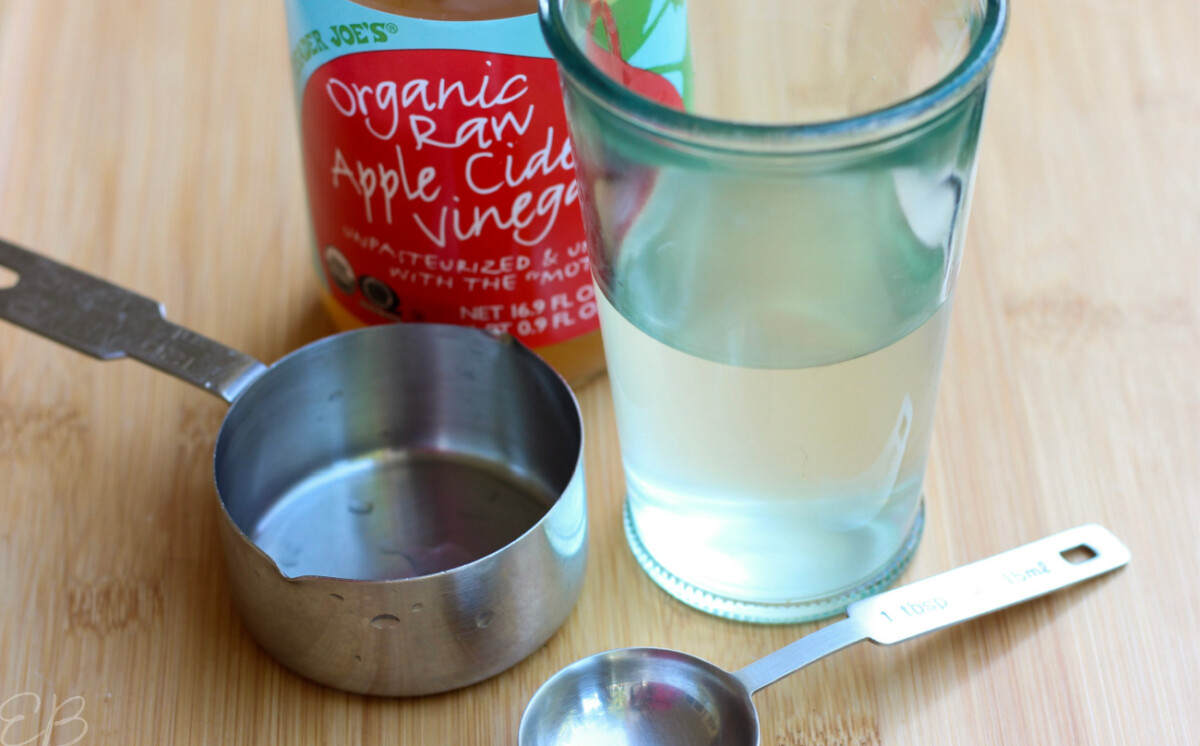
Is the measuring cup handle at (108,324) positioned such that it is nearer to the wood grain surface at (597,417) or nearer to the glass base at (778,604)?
the wood grain surface at (597,417)

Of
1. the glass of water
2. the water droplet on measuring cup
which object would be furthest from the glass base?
the water droplet on measuring cup

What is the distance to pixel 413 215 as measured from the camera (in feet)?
1.61

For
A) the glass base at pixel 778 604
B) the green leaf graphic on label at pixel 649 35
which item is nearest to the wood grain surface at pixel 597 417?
the glass base at pixel 778 604

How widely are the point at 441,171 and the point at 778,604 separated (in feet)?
0.63

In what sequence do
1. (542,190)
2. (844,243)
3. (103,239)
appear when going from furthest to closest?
Result: 1. (103,239)
2. (542,190)
3. (844,243)

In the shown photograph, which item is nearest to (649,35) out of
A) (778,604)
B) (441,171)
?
(441,171)

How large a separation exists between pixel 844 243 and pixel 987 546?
173 mm

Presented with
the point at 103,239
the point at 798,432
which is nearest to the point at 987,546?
the point at 798,432

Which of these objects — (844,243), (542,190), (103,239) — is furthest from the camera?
(103,239)

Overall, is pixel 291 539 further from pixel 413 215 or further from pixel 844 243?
pixel 844 243

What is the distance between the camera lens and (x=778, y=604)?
0.47 m

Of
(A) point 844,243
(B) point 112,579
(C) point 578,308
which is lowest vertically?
(B) point 112,579

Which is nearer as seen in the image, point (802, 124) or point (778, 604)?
point (802, 124)

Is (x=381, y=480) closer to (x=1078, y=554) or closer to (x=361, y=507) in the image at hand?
(x=361, y=507)
